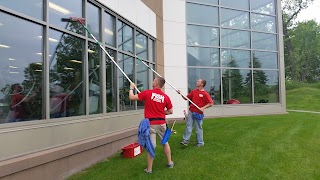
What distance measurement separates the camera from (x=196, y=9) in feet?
49.6

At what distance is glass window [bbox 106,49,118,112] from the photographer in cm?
822

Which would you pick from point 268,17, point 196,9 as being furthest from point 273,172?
point 268,17

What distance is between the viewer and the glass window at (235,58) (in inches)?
617

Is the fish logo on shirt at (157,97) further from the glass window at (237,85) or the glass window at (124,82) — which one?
the glass window at (237,85)

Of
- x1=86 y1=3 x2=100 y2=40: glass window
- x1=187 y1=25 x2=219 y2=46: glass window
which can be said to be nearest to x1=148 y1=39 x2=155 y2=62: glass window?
x1=187 y1=25 x2=219 y2=46: glass window

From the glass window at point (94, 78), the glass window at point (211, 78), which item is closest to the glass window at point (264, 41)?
the glass window at point (211, 78)

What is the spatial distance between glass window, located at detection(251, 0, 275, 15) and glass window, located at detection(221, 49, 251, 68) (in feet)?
8.32

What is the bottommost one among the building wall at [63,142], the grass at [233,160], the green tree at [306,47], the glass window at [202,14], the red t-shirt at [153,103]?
the grass at [233,160]

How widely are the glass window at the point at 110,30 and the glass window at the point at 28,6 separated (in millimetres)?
2631

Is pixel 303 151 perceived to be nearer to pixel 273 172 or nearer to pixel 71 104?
pixel 273 172

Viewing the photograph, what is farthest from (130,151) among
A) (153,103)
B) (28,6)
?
(28,6)

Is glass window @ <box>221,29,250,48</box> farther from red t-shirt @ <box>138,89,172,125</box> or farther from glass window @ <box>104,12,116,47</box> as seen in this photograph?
red t-shirt @ <box>138,89,172,125</box>

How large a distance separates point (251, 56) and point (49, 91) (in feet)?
41.6

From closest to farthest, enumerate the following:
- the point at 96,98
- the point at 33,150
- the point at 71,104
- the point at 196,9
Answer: the point at 33,150 → the point at 71,104 → the point at 96,98 → the point at 196,9
